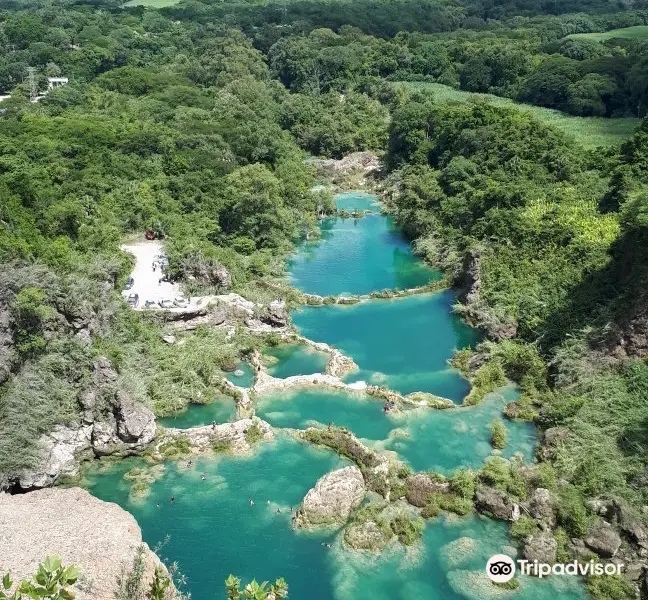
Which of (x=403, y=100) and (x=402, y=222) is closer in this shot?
(x=402, y=222)

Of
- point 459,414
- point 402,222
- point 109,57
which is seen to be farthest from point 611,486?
point 109,57

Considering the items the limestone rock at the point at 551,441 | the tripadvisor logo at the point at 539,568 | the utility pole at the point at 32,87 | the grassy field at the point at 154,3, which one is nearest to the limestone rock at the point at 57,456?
the tripadvisor logo at the point at 539,568

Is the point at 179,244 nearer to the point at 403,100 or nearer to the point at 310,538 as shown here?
the point at 310,538

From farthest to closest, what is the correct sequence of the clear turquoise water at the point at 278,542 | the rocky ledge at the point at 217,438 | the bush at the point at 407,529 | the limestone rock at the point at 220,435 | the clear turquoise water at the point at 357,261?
the clear turquoise water at the point at 357,261 < the limestone rock at the point at 220,435 < the rocky ledge at the point at 217,438 < the bush at the point at 407,529 < the clear turquoise water at the point at 278,542

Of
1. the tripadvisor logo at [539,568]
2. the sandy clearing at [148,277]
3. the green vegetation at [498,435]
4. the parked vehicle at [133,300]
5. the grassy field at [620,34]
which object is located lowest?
the green vegetation at [498,435]

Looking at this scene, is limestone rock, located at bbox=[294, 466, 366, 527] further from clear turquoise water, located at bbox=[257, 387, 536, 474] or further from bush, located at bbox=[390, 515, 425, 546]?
clear turquoise water, located at bbox=[257, 387, 536, 474]

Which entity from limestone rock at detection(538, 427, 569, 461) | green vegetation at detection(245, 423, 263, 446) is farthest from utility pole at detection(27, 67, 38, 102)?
limestone rock at detection(538, 427, 569, 461)

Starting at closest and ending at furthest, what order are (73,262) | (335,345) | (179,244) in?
(73,262) → (335,345) → (179,244)

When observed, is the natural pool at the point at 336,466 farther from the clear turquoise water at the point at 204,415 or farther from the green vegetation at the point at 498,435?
the clear turquoise water at the point at 204,415
